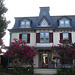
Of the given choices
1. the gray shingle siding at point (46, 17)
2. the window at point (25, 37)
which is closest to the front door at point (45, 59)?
the window at point (25, 37)

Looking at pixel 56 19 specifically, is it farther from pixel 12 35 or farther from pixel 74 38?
pixel 12 35

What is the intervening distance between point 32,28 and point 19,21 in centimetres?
284

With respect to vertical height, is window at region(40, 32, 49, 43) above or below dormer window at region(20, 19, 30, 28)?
below

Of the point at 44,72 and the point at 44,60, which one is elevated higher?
the point at 44,60

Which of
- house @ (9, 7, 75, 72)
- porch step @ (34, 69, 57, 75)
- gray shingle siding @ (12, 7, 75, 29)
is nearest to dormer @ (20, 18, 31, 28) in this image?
house @ (9, 7, 75, 72)

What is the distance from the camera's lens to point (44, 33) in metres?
19.9

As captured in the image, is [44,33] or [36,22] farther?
[36,22]

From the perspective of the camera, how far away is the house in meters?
19.8

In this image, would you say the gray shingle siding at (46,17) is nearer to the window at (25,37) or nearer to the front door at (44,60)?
the window at (25,37)

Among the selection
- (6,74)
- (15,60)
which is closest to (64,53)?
(15,60)

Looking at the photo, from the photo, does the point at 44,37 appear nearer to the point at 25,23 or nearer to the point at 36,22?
the point at 36,22

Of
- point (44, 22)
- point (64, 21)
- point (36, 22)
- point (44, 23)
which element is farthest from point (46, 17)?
point (64, 21)

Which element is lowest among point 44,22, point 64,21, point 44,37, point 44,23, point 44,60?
point 44,60

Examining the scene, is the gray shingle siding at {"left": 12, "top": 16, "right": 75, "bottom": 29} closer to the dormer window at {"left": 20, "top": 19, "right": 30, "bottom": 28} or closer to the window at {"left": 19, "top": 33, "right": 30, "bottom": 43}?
the dormer window at {"left": 20, "top": 19, "right": 30, "bottom": 28}
